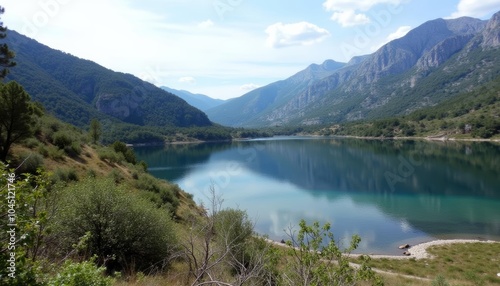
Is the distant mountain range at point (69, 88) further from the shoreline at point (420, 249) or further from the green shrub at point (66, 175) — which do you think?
the shoreline at point (420, 249)

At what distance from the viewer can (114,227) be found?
11750mm

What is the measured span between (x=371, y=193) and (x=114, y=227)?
4318 cm

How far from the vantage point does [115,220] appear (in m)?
12.0

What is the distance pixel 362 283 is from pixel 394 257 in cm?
1120

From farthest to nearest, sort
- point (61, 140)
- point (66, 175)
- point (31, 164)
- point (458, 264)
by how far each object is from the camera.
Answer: point (61, 140)
point (66, 175)
point (458, 264)
point (31, 164)

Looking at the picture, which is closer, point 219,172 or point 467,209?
point 467,209

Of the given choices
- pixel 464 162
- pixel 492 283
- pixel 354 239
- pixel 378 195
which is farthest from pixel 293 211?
pixel 464 162

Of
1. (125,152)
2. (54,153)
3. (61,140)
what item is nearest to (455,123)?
(125,152)

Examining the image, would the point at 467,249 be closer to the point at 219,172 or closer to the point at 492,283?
the point at 492,283

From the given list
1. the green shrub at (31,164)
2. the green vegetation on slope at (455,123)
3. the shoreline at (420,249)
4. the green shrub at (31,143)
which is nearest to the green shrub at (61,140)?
the green shrub at (31,143)

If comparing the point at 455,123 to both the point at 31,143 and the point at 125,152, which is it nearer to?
the point at 125,152

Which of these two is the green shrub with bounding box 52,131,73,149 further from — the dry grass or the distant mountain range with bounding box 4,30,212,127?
the distant mountain range with bounding box 4,30,212,127

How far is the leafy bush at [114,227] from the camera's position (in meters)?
11.3

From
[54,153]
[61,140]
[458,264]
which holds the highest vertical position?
[61,140]
